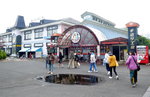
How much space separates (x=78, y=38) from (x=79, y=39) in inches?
10.9

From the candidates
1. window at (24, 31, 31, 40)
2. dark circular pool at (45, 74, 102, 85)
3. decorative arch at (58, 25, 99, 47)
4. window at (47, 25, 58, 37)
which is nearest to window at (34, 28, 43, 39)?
window at (47, 25, 58, 37)

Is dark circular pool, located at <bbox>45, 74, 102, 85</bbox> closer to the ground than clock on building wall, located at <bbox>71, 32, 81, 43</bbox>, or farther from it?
closer to the ground

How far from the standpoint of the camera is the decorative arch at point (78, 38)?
78.0 ft

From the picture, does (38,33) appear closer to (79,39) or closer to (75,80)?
(79,39)

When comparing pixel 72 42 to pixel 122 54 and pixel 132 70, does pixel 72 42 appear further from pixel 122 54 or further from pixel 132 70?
pixel 132 70

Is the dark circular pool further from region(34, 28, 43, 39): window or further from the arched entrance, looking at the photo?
region(34, 28, 43, 39): window

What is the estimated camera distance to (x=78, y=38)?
2531cm

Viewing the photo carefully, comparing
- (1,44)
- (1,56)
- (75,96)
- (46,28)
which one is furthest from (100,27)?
(1,44)

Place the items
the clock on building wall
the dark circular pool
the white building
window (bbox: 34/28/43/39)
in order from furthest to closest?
window (bbox: 34/28/43/39), the white building, the clock on building wall, the dark circular pool

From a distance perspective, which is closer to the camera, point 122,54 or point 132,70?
point 132,70

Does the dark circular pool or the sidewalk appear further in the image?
the dark circular pool

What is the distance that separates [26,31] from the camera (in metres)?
44.0

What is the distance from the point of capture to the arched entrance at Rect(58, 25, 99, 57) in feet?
78.3

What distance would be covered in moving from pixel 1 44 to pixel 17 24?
1100cm
